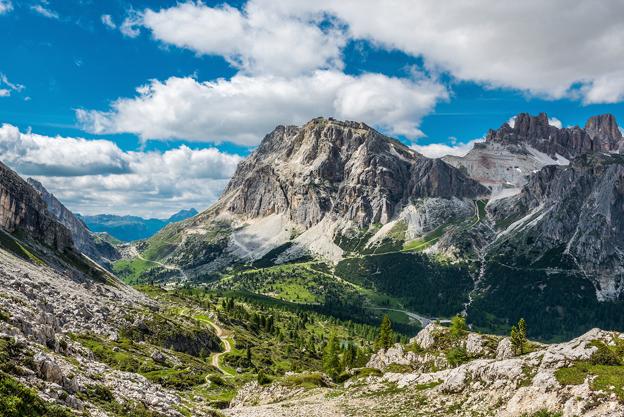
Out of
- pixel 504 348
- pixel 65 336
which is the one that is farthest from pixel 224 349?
pixel 504 348

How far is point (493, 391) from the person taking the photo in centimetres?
5309

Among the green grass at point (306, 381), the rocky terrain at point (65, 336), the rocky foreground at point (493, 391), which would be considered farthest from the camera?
the green grass at point (306, 381)

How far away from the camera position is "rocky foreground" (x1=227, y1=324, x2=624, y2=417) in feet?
149

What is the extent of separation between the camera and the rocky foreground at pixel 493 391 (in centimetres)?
4531

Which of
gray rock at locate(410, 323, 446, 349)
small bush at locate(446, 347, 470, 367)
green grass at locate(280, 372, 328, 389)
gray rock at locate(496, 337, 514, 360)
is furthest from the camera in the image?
gray rock at locate(410, 323, 446, 349)

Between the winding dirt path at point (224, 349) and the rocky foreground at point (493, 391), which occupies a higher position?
the rocky foreground at point (493, 391)

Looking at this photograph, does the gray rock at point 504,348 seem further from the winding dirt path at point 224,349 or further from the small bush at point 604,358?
the winding dirt path at point 224,349

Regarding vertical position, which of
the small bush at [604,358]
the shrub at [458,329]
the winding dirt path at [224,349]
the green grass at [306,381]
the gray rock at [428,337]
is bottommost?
the winding dirt path at [224,349]

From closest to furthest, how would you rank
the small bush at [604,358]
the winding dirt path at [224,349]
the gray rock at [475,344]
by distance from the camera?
the small bush at [604,358] < the gray rock at [475,344] < the winding dirt path at [224,349]

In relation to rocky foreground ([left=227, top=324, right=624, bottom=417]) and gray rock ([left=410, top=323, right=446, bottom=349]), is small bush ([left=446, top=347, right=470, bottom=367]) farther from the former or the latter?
rocky foreground ([left=227, top=324, right=624, bottom=417])

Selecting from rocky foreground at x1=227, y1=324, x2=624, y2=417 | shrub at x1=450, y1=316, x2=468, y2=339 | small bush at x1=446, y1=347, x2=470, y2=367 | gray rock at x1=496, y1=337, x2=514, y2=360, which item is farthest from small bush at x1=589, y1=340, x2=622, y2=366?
shrub at x1=450, y1=316, x2=468, y2=339

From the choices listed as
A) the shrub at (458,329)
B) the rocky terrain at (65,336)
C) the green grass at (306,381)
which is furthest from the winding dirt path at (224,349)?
the shrub at (458,329)

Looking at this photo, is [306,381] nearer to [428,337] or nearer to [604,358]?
[428,337]

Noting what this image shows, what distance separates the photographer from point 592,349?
54.2 m
